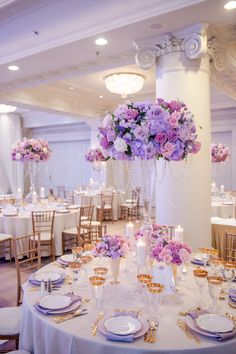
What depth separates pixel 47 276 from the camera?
269 centimetres

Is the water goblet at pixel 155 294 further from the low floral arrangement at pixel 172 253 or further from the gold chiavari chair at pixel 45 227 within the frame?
the gold chiavari chair at pixel 45 227

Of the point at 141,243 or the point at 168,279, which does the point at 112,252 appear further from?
the point at 168,279

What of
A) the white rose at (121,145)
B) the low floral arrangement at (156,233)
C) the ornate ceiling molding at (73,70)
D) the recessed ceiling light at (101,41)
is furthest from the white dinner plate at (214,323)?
the ornate ceiling molding at (73,70)

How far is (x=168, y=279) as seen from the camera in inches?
92.3

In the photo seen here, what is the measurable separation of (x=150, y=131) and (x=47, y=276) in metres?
1.43

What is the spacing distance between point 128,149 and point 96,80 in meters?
6.27

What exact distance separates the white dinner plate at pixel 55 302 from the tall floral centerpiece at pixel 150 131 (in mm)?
1116

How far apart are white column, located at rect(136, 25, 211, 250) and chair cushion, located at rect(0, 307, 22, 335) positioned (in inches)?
90.5

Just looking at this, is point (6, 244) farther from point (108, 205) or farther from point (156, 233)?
point (108, 205)

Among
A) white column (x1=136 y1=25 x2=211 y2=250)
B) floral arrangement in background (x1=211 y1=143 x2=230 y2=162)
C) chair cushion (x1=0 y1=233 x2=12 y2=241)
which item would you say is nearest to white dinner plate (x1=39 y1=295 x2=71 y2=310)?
white column (x1=136 y1=25 x2=211 y2=250)

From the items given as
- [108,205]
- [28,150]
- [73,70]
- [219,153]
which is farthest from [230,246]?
[108,205]

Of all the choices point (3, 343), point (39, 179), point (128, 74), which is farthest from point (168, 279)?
point (39, 179)

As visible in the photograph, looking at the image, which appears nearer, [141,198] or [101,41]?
[101,41]

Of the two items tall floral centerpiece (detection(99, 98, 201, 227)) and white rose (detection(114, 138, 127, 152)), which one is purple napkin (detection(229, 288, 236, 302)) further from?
white rose (detection(114, 138, 127, 152))
